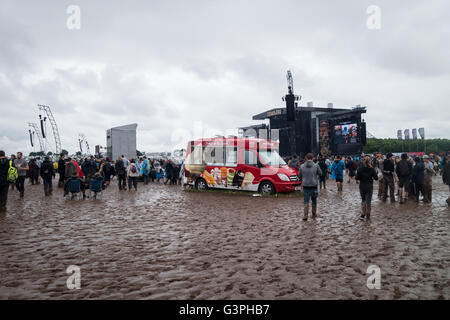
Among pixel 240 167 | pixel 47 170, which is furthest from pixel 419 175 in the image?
pixel 47 170

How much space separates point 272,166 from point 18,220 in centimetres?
976

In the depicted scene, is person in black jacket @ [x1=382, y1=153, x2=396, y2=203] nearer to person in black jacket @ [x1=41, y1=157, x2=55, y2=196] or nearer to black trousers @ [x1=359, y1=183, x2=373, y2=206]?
black trousers @ [x1=359, y1=183, x2=373, y2=206]

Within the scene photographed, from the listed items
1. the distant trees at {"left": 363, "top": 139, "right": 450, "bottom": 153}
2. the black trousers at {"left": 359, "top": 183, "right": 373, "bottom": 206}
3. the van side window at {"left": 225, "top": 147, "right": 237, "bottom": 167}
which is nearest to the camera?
the black trousers at {"left": 359, "top": 183, "right": 373, "bottom": 206}

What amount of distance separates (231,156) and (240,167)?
0.73 metres

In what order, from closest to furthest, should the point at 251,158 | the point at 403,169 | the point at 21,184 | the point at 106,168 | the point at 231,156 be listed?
the point at 403,169, the point at 21,184, the point at 251,158, the point at 231,156, the point at 106,168

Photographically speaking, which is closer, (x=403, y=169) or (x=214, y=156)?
(x=403, y=169)

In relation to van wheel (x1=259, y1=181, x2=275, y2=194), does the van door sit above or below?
above

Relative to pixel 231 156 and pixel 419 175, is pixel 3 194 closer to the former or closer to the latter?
pixel 231 156

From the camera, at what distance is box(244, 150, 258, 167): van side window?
1522 centimetres

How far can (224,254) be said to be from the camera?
5816 millimetres

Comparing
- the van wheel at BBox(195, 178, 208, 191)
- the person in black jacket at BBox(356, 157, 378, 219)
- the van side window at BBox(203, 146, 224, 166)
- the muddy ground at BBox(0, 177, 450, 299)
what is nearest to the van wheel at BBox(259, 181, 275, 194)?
the van side window at BBox(203, 146, 224, 166)

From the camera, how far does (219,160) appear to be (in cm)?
1644

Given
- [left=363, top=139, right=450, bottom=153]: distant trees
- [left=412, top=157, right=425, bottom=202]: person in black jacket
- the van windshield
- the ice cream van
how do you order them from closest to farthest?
[left=412, top=157, right=425, bottom=202]: person in black jacket
the ice cream van
the van windshield
[left=363, top=139, right=450, bottom=153]: distant trees
